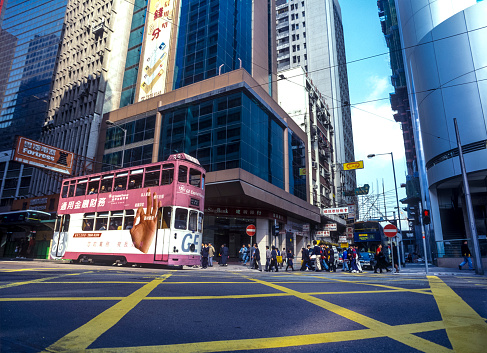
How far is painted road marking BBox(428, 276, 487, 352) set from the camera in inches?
126

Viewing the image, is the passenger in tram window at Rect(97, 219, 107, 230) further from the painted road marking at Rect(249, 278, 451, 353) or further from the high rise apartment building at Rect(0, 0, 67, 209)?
the high rise apartment building at Rect(0, 0, 67, 209)

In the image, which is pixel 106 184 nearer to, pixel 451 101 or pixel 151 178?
pixel 151 178

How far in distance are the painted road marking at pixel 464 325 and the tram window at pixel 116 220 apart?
13.5 meters

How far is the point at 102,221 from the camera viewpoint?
1597 cm

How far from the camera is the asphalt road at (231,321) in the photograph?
3.18 meters

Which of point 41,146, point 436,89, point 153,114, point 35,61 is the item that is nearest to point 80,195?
point 41,146

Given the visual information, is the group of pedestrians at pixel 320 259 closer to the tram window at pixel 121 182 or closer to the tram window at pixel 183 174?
the tram window at pixel 183 174

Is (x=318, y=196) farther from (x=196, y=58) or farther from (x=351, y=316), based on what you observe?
(x=351, y=316)

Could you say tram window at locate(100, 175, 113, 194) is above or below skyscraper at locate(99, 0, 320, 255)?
below

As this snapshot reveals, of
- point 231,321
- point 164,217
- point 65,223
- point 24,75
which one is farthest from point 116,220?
point 24,75

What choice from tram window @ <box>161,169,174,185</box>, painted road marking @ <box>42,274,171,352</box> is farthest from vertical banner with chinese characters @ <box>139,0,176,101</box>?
painted road marking @ <box>42,274,171,352</box>

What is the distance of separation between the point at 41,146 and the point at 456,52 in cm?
3287

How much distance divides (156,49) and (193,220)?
98.0 ft

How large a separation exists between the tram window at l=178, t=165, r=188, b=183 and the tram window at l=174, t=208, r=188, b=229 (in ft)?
4.55
